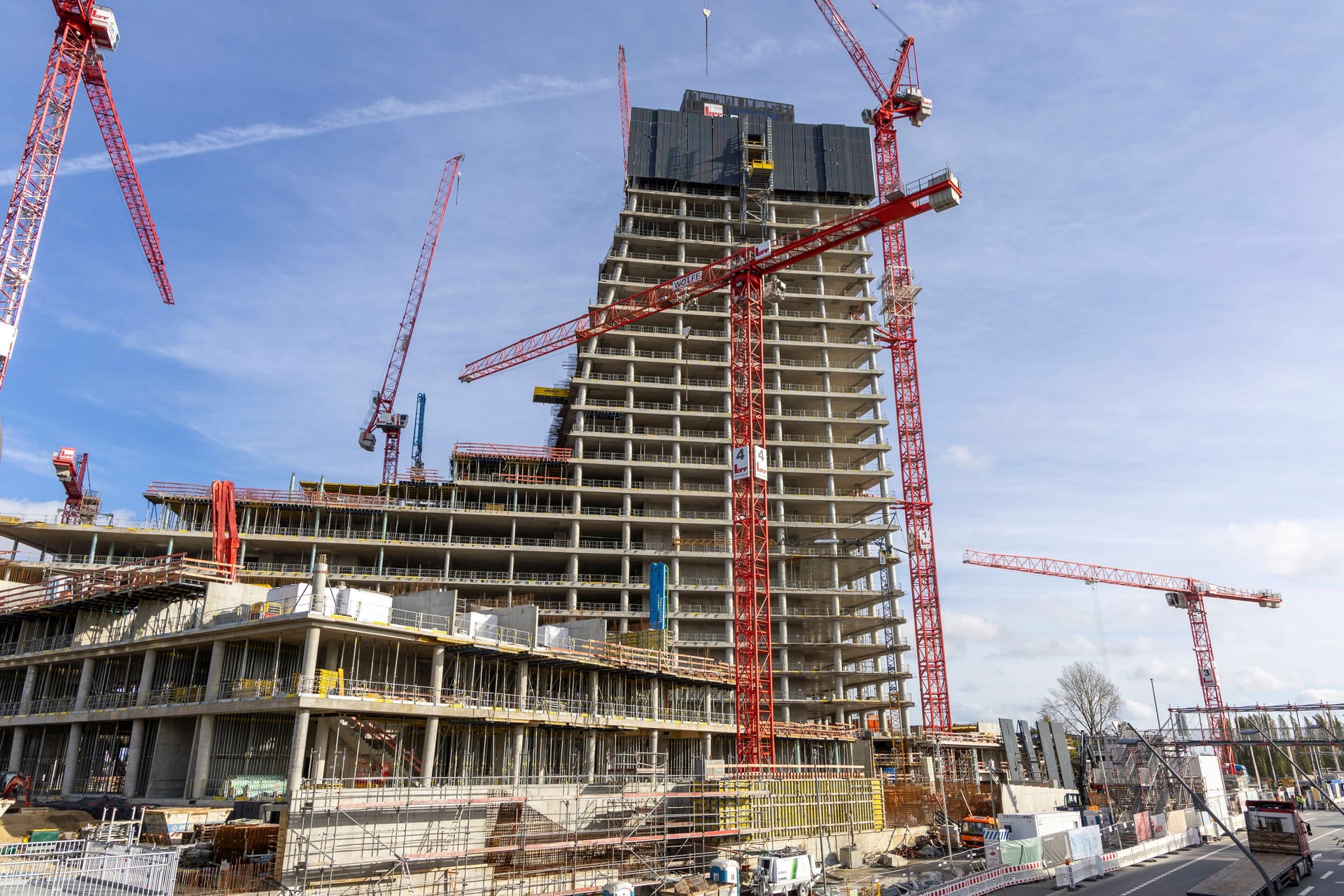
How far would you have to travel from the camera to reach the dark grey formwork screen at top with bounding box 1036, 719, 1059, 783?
62750 millimetres

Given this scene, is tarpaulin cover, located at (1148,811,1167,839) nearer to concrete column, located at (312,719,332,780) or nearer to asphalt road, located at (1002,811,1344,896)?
asphalt road, located at (1002,811,1344,896)

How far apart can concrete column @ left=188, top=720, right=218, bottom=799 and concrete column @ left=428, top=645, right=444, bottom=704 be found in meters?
10.5

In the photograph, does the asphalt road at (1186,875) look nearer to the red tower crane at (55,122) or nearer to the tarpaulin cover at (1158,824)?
the tarpaulin cover at (1158,824)

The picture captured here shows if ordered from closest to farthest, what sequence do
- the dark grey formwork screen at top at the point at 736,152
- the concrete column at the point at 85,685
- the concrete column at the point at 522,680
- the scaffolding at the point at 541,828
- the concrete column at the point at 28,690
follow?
the scaffolding at the point at 541,828 < the concrete column at the point at 85,685 < the concrete column at the point at 522,680 < the concrete column at the point at 28,690 < the dark grey formwork screen at top at the point at 736,152

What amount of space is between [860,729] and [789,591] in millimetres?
16095

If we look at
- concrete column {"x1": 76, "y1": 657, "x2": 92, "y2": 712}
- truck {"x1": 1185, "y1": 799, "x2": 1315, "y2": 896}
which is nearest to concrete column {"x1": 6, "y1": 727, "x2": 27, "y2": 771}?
concrete column {"x1": 76, "y1": 657, "x2": 92, "y2": 712}

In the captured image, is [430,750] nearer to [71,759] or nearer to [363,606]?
[363,606]

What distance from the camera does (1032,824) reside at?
4184 cm

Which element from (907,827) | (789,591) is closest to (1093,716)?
(789,591)

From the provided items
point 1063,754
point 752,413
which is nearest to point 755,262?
point 752,413

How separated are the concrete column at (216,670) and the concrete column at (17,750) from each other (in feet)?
62.2

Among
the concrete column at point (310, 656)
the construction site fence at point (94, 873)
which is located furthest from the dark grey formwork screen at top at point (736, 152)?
the construction site fence at point (94, 873)

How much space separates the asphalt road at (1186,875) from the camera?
35.2 metres

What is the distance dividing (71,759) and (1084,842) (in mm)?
54619
